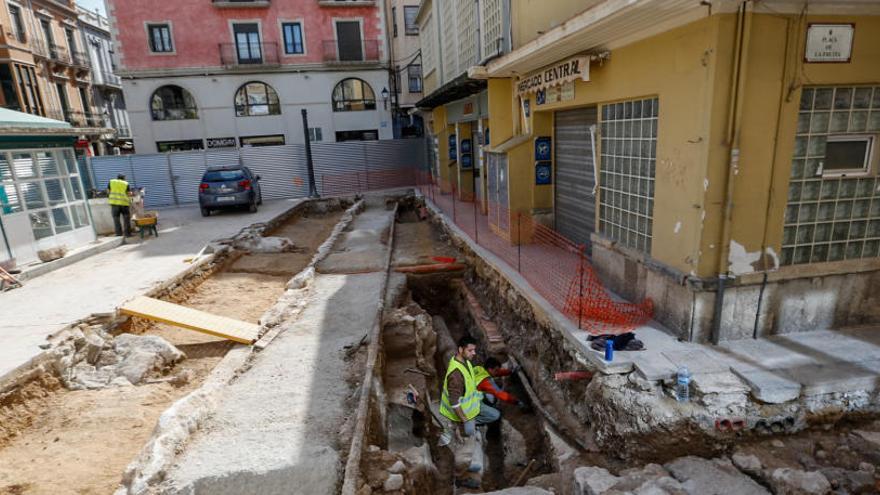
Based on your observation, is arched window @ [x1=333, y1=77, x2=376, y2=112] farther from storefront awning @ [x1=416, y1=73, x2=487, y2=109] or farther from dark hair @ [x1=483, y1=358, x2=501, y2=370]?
dark hair @ [x1=483, y1=358, x2=501, y2=370]

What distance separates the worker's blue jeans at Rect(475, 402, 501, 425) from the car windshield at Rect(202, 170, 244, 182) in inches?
577

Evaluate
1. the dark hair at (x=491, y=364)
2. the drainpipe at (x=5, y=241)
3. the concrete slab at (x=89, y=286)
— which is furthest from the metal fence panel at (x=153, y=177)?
the dark hair at (x=491, y=364)

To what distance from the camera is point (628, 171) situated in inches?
266

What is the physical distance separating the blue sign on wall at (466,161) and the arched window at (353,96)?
44.8ft

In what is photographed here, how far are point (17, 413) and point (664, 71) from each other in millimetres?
8656

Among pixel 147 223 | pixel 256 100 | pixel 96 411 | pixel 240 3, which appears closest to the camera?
pixel 96 411

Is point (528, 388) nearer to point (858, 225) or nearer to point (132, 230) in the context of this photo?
point (858, 225)

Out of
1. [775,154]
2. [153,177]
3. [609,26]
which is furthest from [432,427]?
[153,177]

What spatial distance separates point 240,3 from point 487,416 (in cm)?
2828

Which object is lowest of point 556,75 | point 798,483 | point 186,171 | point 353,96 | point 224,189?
point 798,483

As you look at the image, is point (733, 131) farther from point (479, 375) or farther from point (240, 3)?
point (240, 3)

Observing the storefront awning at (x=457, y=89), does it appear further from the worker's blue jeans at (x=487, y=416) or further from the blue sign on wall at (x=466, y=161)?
the worker's blue jeans at (x=487, y=416)

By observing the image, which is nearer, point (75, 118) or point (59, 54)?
point (59, 54)

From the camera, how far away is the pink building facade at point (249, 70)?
2602 centimetres
